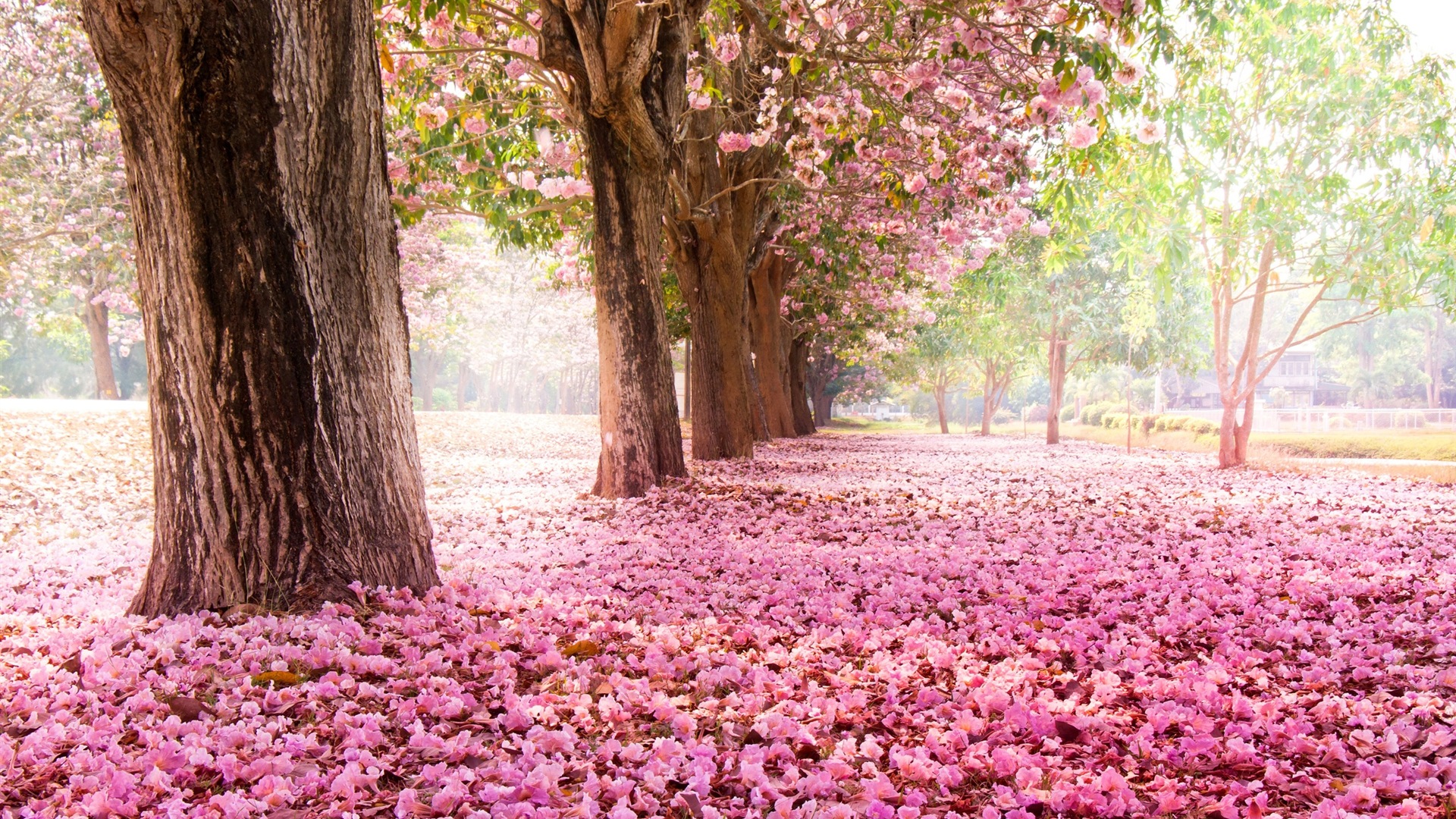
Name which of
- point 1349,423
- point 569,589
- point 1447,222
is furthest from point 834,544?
point 1349,423

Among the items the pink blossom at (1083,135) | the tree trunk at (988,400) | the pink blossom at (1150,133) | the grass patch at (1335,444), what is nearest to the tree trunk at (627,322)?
the pink blossom at (1083,135)

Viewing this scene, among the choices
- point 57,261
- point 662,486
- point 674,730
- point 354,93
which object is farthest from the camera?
point 57,261

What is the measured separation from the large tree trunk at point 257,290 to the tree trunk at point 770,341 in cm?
1343

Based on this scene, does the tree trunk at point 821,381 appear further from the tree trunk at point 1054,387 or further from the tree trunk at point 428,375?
the tree trunk at point 428,375

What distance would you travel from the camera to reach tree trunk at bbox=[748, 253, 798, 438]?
1780 cm

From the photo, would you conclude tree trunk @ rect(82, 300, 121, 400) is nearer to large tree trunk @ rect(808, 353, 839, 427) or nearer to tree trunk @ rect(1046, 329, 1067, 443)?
large tree trunk @ rect(808, 353, 839, 427)

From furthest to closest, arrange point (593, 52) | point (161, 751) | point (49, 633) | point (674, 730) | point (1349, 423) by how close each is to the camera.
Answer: point (1349, 423), point (593, 52), point (49, 633), point (674, 730), point (161, 751)

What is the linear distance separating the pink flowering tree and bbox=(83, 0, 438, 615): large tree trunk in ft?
43.2

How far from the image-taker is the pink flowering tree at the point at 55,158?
1406 centimetres

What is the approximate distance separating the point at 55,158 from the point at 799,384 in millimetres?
18309

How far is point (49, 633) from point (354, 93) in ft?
8.26

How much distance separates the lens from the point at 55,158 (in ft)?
56.6

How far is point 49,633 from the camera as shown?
128 inches

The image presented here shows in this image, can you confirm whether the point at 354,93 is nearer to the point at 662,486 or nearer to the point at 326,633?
the point at 326,633
